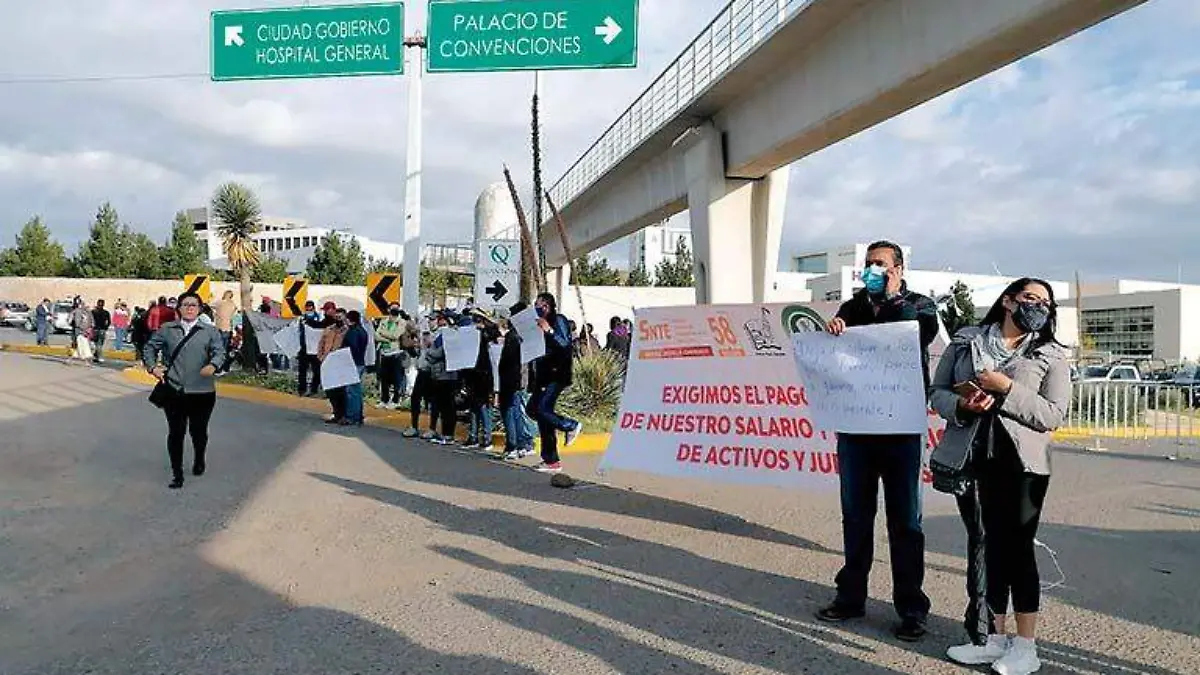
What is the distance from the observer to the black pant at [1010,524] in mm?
4406

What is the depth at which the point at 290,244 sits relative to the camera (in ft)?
414

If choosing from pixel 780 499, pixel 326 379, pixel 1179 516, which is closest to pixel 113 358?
pixel 326 379

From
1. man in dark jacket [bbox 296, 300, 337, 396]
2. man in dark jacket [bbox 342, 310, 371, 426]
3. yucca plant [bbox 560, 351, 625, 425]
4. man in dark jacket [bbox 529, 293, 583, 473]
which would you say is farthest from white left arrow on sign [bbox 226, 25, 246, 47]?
man in dark jacket [bbox 529, 293, 583, 473]

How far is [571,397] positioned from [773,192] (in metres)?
11.6

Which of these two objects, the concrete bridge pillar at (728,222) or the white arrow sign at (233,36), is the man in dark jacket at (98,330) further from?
the concrete bridge pillar at (728,222)

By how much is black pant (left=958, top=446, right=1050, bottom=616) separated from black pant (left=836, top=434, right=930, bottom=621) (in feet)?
1.77

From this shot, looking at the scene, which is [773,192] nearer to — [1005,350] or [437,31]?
[437,31]

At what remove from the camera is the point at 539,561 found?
6434 mm

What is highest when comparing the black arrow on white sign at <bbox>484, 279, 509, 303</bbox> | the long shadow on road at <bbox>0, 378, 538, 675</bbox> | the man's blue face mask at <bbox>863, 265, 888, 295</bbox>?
the black arrow on white sign at <bbox>484, 279, 509, 303</bbox>

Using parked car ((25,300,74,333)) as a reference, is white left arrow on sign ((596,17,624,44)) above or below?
above

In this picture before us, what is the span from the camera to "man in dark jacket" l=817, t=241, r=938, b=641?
5.07 m

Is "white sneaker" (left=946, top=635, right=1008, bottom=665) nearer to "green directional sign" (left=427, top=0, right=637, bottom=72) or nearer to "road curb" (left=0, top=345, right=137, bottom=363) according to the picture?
"green directional sign" (left=427, top=0, right=637, bottom=72)

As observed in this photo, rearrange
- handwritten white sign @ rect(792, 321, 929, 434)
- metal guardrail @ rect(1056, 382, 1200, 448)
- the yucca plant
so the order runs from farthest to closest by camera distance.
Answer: metal guardrail @ rect(1056, 382, 1200, 448)
the yucca plant
handwritten white sign @ rect(792, 321, 929, 434)

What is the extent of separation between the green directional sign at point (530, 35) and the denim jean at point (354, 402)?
560 cm
